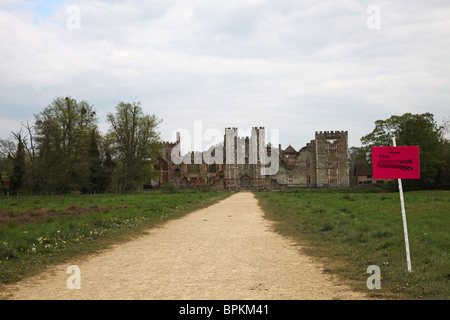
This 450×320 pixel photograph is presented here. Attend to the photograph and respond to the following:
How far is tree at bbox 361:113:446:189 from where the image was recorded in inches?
1914

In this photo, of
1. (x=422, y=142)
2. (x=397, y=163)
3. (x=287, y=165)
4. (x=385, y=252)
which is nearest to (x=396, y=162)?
(x=397, y=163)

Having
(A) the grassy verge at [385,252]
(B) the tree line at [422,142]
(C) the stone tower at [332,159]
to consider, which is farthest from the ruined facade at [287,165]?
(A) the grassy verge at [385,252]

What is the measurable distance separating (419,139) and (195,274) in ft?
165

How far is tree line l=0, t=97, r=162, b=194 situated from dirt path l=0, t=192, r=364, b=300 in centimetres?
4384

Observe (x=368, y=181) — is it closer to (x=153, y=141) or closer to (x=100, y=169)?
(x=153, y=141)

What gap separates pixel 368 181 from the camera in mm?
91562

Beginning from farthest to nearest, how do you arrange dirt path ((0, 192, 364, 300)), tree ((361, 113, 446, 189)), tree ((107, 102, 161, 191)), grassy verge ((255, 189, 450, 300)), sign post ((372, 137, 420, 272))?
tree ((107, 102, 161, 191))
tree ((361, 113, 446, 189))
sign post ((372, 137, 420, 272))
grassy verge ((255, 189, 450, 300))
dirt path ((0, 192, 364, 300))

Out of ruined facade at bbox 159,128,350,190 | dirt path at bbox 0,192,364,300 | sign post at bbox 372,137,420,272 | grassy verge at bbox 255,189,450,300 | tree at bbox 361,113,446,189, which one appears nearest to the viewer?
dirt path at bbox 0,192,364,300

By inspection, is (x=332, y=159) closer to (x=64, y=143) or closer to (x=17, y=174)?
(x=64, y=143)

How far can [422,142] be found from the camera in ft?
166

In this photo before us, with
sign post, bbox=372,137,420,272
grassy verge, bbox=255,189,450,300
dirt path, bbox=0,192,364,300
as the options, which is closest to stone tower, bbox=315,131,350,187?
grassy verge, bbox=255,189,450,300

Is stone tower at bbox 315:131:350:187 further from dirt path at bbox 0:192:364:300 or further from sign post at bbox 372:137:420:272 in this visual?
sign post at bbox 372:137:420:272

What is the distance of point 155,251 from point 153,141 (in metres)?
52.1

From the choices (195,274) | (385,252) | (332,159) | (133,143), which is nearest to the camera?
(195,274)
